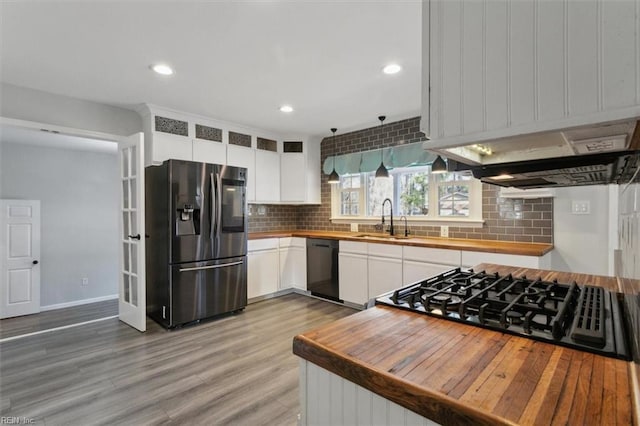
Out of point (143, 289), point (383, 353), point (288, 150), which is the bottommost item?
point (143, 289)

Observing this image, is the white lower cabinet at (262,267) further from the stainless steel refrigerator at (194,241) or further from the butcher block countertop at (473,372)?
the butcher block countertop at (473,372)

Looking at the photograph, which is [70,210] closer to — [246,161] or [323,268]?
[246,161]

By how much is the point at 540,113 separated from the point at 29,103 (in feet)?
13.2

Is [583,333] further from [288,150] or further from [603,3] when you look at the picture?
[288,150]

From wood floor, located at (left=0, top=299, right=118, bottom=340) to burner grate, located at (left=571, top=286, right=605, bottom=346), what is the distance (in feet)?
15.1

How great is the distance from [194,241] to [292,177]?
75.5 inches

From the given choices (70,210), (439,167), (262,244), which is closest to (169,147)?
(262,244)

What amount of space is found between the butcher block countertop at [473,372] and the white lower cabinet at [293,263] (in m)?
3.51

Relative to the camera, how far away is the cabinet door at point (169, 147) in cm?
351

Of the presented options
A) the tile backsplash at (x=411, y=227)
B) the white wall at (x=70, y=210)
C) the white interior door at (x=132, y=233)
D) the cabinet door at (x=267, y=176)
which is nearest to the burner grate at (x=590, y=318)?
the tile backsplash at (x=411, y=227)

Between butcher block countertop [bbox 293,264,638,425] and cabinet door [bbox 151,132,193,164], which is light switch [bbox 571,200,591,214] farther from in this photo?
cabinet door [bbox 151,132,193,164]

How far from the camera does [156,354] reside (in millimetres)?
2701

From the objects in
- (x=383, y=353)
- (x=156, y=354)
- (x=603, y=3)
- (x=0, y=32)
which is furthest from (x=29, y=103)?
(x=603, y=3)

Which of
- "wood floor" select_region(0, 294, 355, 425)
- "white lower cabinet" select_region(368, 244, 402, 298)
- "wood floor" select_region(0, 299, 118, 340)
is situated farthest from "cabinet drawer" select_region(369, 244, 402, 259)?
"wood floor" select_region(0, 299, 118, 340)
